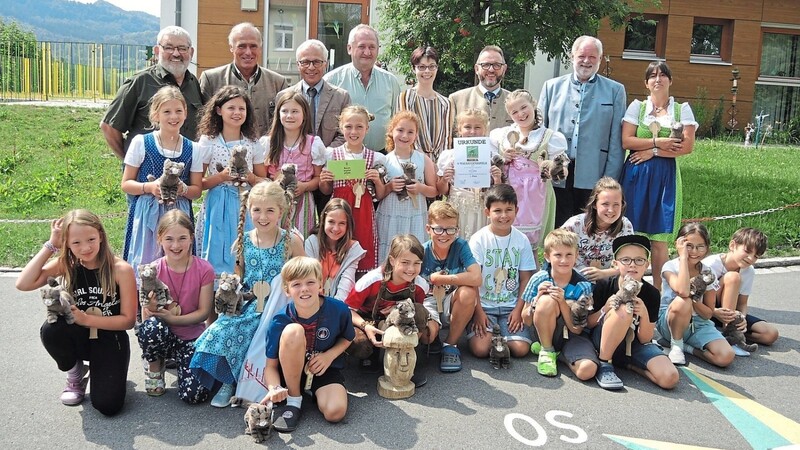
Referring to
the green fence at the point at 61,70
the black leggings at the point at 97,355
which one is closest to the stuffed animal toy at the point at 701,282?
the black leggings at the point at 97,355

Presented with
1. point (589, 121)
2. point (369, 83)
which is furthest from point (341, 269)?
point (589, 121)

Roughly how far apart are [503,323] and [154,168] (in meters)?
2.78

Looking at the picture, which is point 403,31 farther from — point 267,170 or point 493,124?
point 267,170

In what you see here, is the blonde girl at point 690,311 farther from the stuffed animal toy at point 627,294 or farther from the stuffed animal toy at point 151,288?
the stuffed animal toy at point 151,288

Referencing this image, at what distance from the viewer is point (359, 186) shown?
5418 millimetres

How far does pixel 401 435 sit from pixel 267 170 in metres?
2.43

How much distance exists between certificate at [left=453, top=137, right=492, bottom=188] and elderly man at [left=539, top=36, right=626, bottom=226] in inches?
32.4

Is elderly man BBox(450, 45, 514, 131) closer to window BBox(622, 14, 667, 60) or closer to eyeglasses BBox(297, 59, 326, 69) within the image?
eyeglasses BBox(297, 59, 326, 69)

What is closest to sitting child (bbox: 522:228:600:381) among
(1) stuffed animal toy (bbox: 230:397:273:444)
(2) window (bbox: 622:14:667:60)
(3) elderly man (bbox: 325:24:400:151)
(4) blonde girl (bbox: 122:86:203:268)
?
(1) stuffed animal toy (bbox: 230:397:273:444)

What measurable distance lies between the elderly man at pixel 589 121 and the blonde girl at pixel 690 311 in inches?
46.2

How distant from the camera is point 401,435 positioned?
12.5ft

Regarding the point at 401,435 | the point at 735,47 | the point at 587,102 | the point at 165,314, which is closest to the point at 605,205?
the point at 587,102

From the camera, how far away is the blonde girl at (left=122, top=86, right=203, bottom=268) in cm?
498

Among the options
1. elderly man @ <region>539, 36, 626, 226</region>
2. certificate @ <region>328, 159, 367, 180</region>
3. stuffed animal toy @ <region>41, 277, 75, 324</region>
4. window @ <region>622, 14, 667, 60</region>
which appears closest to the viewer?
stuffed animal toy @ <region>41, 277, 75, 324</region>
